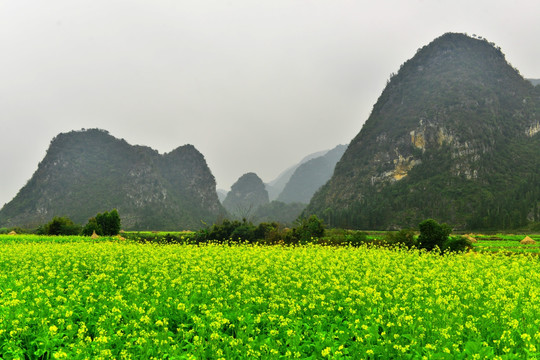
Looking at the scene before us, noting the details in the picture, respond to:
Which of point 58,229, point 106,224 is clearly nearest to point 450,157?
point 106,224

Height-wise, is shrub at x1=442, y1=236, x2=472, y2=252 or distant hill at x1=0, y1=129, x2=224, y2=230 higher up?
distant hill at x1=0, y1=129, x2=224, y2=230

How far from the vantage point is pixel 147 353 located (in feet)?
17.2

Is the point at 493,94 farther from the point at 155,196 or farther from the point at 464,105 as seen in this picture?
the point at 155,196

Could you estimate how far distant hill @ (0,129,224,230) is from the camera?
142m

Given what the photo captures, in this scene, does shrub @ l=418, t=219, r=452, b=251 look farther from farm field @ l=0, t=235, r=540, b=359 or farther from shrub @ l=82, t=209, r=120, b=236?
shrub @ l=82, t=209, r=120, b=236

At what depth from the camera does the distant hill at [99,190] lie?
467 feet

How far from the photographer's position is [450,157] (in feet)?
Answer: 475

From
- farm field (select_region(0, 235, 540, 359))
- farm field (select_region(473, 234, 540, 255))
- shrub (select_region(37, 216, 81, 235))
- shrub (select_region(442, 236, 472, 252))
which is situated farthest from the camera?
shrub (select_region(37, 216, 81, 235))

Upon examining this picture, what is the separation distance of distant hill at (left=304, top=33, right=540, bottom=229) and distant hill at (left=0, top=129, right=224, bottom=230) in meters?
74.4

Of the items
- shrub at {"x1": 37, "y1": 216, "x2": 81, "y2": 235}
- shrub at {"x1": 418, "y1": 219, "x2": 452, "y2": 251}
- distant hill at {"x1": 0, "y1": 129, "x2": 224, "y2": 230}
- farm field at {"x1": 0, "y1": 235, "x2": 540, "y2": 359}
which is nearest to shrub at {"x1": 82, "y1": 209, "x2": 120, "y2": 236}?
shrub at {"x1": 37, "y1": 216, "x2": 81, "y2": 235}

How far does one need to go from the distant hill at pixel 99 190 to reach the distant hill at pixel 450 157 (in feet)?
244

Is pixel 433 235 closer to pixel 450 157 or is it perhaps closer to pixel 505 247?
pixel 505 247

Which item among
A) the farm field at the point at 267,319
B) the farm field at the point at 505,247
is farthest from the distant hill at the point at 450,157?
the farm field at the point at 267,319

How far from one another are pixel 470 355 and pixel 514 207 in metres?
108
